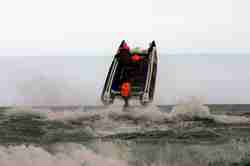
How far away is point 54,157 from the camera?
14.6m

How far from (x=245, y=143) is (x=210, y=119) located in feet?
27.1

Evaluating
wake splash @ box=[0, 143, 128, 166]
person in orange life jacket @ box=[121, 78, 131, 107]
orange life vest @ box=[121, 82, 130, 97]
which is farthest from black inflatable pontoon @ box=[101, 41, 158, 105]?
wake splash @ box=[0, 143, 128, 166]

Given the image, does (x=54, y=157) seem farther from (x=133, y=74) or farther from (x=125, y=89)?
(x=133, y=74)

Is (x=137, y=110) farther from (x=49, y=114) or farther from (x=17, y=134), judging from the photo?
(x=17, y=134)

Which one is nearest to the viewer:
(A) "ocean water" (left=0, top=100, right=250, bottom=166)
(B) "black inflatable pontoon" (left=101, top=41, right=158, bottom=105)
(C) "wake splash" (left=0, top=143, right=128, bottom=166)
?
(C) "wake splash" (left=0, top=143, right=128, bottom=166)

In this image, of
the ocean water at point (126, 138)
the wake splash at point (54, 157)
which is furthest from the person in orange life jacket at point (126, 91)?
the wake splash at point (54, 157)

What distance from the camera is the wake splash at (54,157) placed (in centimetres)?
1405

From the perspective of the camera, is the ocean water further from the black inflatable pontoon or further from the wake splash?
the black inflatable pontoon

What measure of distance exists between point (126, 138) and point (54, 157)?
541cm

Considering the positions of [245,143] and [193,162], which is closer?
[193,162]

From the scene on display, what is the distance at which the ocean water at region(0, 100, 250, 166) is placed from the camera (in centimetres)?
1493

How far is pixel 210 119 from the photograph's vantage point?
2706 centimetres

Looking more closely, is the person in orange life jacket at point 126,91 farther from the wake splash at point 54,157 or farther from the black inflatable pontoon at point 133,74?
the wake splash at point 54,157

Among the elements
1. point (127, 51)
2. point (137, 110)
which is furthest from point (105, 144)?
point (127, 51)
